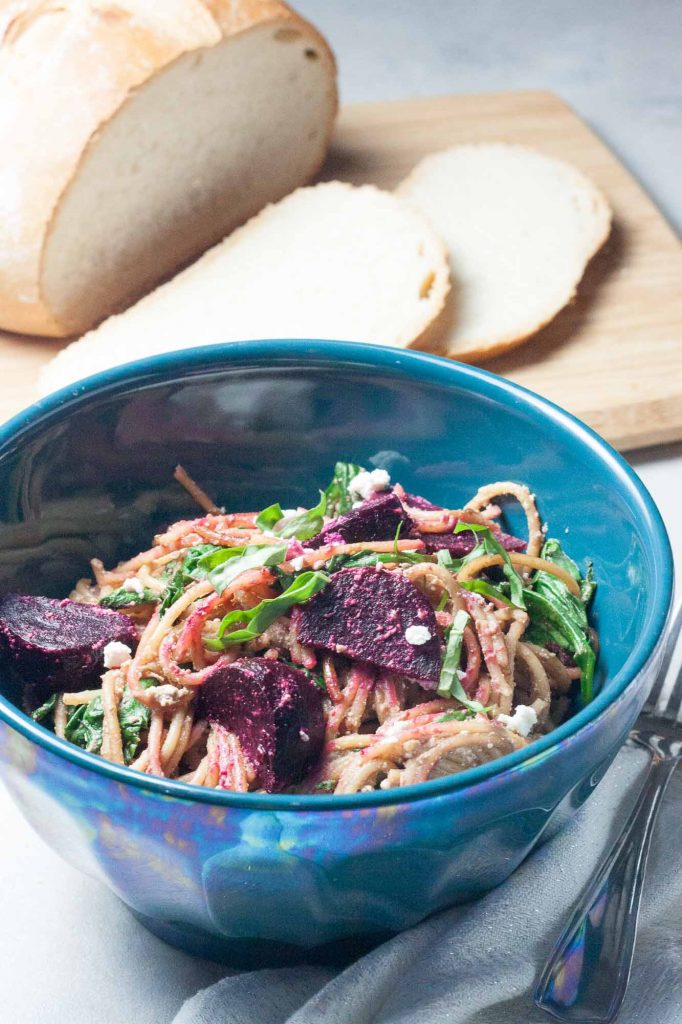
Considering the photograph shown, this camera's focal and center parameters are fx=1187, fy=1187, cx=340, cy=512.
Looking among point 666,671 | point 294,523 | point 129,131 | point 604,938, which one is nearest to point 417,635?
point 294,523

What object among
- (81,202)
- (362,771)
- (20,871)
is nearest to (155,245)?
(81,202)

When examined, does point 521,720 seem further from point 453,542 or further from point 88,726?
point 88,726

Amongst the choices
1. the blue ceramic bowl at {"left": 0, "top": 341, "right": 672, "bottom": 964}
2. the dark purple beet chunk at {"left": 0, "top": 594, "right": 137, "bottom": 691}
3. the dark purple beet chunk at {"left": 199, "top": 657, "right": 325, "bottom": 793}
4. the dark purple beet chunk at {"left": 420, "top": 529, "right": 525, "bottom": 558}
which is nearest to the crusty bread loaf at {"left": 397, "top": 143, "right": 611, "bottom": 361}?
the blue ceramic bowl at {"left": 0, "top": 341, "right": 672, "bottom": 964}

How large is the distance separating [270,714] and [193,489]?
83cm

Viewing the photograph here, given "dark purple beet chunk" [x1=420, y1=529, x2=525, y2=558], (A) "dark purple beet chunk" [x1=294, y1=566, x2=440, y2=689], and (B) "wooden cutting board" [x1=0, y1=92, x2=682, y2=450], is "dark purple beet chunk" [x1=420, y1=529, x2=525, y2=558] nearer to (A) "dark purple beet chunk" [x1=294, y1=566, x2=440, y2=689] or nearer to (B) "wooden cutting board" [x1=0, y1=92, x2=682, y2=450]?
(A) "dark purple beet chunk" [x1=294, y1=566, x2=440, y2=689]

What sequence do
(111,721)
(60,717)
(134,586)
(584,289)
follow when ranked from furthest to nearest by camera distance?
(584,289), (134,586), (60,717), (111,721)

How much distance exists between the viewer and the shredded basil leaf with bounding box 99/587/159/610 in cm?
218

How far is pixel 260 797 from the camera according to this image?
4.99ft

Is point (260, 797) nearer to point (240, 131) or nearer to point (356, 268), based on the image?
point (356, 268)

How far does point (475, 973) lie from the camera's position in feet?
6.41

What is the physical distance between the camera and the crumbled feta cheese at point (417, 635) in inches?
74.9

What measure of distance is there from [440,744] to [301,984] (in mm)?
527

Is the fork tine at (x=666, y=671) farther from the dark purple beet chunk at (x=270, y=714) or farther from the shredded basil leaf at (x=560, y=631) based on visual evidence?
the dark purple beet chunk at (x=270, y=714)

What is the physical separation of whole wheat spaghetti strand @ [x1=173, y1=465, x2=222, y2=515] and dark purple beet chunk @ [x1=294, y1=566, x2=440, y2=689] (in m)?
0.58
